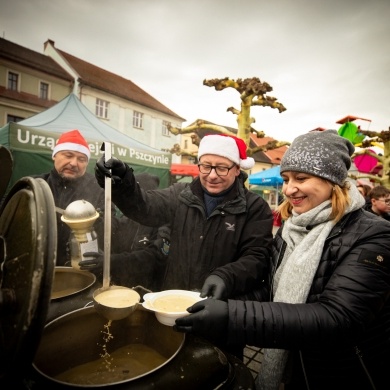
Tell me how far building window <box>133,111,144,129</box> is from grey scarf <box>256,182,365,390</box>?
94.8ft

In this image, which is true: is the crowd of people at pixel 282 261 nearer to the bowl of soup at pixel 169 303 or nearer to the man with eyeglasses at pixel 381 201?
the bowl of soup at pixel 169 303

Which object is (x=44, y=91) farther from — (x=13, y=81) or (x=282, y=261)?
(x=282, y=261)

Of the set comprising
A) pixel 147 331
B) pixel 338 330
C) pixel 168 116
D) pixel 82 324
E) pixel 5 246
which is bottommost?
pixel 147 331

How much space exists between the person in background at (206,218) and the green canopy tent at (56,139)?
3.73 m

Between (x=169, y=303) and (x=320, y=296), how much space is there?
0.74 meters

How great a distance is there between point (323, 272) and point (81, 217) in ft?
5.16

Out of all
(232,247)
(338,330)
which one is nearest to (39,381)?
(338,330)

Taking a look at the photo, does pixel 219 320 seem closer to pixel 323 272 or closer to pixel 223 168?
pixel 323 272

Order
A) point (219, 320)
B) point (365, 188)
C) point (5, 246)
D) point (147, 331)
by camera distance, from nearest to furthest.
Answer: point (5, 246) → point (219, 320) → point (147, 331) → point (365, 188)

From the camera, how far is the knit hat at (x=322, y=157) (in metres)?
1.40

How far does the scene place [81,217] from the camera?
176 cm

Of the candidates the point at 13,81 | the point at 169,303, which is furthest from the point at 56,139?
the point at 13,81

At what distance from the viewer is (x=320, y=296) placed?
1.15 meters

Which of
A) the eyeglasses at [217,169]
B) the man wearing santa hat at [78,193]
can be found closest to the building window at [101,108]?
the man wearing santa hat at [78,193]
